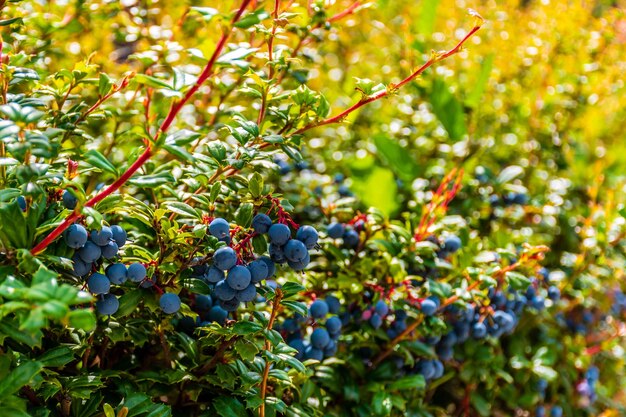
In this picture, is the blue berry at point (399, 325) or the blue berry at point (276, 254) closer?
the blue berry at point (276, 254)

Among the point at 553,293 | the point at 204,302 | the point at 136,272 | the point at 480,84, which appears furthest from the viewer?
the point at 480,84

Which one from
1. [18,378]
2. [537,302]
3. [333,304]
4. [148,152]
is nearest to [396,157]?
[537,302]

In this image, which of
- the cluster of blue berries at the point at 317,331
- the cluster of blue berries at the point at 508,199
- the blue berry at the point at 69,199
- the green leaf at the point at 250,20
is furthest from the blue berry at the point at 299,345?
the cluster of blue berries at the point at 508,199

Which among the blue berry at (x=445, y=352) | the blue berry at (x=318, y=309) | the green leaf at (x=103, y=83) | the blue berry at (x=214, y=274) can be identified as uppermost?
the green leaf at (x=103, y=83)

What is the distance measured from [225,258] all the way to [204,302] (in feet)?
0.83

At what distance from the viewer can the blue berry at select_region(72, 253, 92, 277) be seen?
0.84 meters

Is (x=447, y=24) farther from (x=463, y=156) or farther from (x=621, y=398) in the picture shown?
(x=621, y=398)

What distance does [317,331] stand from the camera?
1.13 m

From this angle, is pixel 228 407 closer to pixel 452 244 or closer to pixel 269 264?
pixel 269 264

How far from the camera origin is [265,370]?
3.22ft

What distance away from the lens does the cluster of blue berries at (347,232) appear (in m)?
1.26

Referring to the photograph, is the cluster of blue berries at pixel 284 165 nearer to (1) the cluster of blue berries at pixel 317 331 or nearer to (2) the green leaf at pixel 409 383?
(1) the cluster of blue berries at pixel 317 331

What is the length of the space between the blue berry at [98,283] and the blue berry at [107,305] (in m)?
0.03

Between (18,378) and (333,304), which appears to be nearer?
(18,378)
